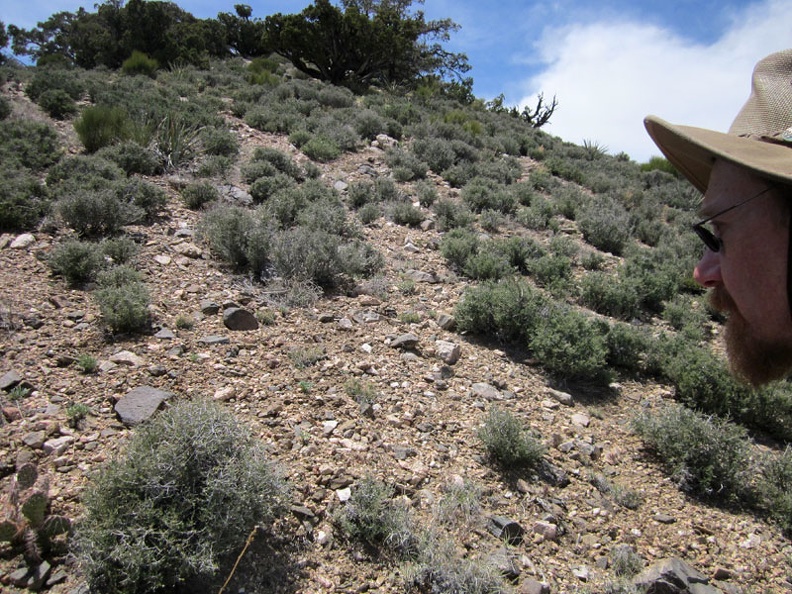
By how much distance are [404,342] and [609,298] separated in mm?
3085

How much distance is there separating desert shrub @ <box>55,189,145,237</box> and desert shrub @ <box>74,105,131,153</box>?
263cm

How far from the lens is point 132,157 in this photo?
7.49 m

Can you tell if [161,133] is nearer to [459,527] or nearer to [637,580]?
[459,527]

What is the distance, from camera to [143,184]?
6648mm

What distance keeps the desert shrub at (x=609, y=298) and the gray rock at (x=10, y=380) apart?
5948 mm

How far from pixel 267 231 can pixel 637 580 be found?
4.83 meters

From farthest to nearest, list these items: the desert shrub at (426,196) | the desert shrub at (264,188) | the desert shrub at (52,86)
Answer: the desert shrub at (52,86) → the desert shrub at (426,196) → the desert shrub at (264,188)

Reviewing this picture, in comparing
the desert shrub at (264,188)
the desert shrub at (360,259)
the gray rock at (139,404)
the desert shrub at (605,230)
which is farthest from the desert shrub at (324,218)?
the desert shrub at (605,230)

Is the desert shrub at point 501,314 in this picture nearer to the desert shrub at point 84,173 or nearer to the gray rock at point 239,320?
the gray rock at point 239,320

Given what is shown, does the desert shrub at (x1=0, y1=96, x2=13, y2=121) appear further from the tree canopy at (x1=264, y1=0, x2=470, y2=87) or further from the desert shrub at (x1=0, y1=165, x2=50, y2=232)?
the tree canopy at (x1=264, y1=0, x2=470, y2=87)

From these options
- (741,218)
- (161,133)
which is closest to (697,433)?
(741,218)

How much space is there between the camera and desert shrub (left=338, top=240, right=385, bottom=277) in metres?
5.95

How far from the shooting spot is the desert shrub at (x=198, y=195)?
7035 mm

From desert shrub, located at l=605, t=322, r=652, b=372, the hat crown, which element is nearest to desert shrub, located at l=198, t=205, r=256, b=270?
desert shrub, located at l=605, t=322, r=652, b=372
